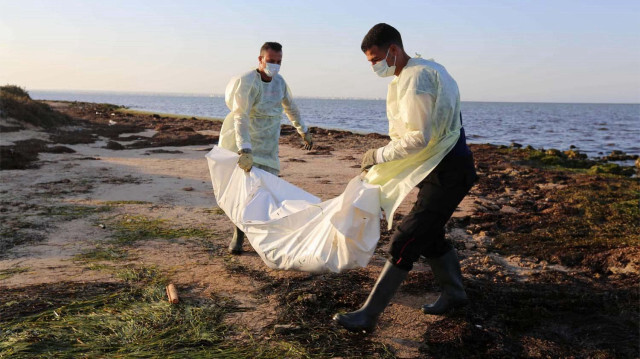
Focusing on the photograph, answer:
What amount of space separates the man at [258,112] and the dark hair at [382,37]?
1858 mm

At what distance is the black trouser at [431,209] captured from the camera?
11.2 feet

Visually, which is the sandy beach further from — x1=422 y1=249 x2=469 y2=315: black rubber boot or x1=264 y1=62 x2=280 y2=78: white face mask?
x1=264 y1=62 x2=280 y2=78: white face mask

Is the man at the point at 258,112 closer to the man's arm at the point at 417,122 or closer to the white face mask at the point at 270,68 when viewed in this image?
the white face mask at the point at 270,68

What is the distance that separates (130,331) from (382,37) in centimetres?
264

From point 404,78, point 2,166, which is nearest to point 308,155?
point 2,166

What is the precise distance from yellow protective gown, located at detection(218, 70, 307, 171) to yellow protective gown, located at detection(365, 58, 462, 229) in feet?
6.24

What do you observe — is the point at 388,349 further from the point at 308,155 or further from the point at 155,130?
the point at 155,130

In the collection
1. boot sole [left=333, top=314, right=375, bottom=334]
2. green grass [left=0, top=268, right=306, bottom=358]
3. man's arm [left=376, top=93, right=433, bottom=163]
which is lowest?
green grass [left=0, top=268, right=306, bottom=358]

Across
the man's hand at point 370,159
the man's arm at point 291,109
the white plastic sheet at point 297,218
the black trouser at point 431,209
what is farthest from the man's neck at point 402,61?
the man's arm at point 291,109

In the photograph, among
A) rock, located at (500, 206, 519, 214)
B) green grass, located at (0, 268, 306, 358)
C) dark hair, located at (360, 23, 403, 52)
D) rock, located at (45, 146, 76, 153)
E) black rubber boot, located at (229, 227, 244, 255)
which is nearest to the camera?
green grass, located at (0, 268, 306, 358)

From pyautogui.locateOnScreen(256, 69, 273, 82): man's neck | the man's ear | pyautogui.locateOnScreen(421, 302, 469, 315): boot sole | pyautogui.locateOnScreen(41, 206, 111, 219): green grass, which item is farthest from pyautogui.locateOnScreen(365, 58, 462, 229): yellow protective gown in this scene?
pyautogui.locateOnScreen(41, 206, 111, 219): green grass

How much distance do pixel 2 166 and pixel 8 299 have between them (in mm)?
7516

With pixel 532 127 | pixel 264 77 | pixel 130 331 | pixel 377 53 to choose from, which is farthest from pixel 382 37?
pixel 532 127

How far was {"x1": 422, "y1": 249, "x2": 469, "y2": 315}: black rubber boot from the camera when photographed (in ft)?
12.8
